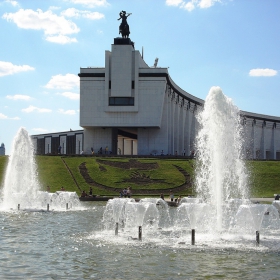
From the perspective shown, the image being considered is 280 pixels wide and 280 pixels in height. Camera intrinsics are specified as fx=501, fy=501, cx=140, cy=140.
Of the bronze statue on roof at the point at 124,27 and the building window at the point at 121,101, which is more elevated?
the bronze statue on roof at the point at 124,27

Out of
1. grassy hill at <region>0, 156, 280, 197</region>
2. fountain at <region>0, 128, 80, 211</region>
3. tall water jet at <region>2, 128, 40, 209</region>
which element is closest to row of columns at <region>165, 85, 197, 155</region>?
grassy hill at <region>0, 156, 280, 197</region>

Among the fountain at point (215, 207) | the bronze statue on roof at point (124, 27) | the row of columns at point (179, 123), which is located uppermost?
the bronze statue on roof at point (124, 27)

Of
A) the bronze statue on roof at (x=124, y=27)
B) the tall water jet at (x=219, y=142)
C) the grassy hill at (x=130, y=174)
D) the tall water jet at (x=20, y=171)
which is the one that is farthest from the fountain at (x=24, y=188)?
the bronze statue on roof at (x=124, y=27)

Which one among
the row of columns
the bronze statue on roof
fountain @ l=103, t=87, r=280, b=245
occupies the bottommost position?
fountain @ l=103, t=87, r=280, b=245

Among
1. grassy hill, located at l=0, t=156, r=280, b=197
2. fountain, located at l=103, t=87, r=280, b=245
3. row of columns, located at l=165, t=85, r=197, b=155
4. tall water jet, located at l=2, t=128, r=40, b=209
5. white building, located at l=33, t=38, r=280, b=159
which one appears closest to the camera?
fountain, located at l=103, t=87, r=280, b=245

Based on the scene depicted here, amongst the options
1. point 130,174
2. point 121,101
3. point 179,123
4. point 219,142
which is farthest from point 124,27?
point 219,142

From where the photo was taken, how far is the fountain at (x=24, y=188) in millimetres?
28422

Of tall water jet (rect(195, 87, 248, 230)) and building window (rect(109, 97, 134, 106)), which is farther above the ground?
building window (rect(109, 97, 134, 106))

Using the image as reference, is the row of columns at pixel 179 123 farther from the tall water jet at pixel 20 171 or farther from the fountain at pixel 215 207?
the fountain at pixel 215 207

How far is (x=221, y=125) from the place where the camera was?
65.8 ft

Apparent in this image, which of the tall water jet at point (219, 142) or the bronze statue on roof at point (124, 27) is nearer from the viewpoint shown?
the tall water jet at point (219, 142)

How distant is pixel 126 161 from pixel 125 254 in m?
36.2

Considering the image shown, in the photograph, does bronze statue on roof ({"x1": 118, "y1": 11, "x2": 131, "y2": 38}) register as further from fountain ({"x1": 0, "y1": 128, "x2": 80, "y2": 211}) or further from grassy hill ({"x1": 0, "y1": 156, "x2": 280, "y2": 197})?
fountain ({"x1": 0, "y1": 128, "x2": 80, "y2": 211})

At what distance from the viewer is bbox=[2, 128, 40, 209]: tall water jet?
2970 cm
